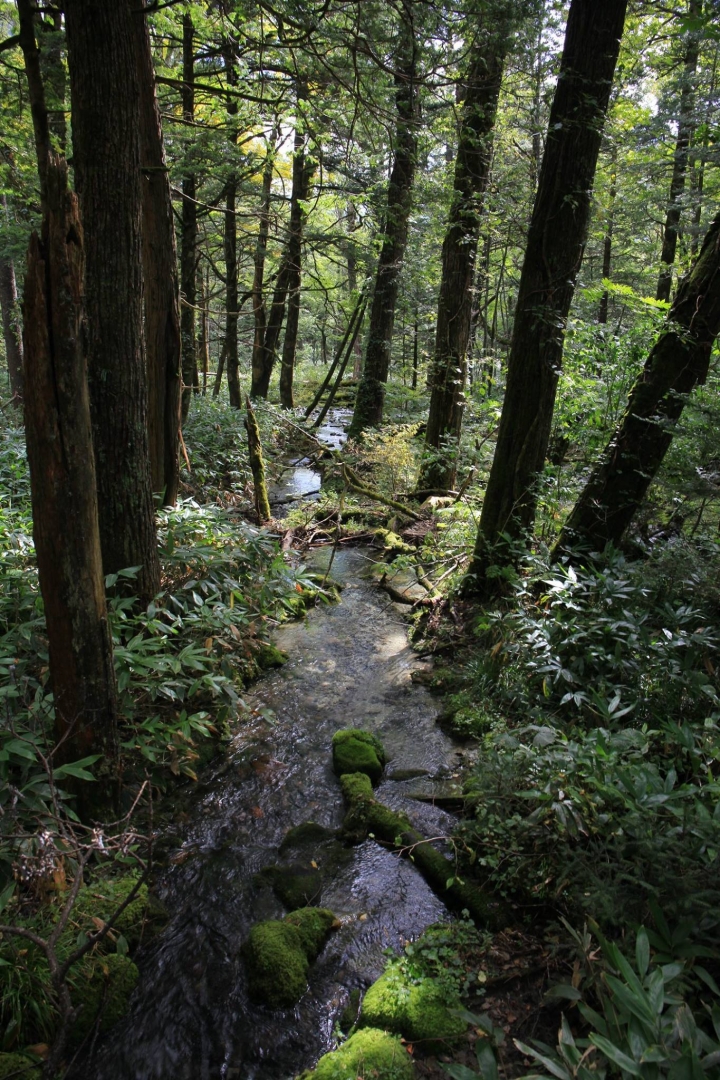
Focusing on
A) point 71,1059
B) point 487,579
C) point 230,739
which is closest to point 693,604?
point 487,579

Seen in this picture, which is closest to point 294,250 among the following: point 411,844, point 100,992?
point 411,844

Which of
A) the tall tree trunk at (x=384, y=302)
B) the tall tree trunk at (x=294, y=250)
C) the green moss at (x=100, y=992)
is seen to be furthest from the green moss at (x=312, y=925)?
the tall tree trunk at (x=384, y=302)

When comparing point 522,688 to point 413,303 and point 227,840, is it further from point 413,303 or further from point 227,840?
point 413,303

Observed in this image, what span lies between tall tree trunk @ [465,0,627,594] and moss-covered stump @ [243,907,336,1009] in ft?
12.4

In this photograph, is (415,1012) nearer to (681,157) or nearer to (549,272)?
(549,272)

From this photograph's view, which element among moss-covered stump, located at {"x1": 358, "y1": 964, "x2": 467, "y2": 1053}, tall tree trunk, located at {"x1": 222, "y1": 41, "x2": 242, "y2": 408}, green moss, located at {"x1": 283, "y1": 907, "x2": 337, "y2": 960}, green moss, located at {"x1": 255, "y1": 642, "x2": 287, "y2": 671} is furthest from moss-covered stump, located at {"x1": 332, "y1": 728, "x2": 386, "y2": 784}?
tall tree trunk, located at {"x1": 222, "y1": 41, "x2": 242, "y2": 408}

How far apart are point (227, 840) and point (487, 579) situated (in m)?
3.97

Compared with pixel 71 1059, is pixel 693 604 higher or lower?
higher

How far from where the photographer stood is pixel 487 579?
22.3ft

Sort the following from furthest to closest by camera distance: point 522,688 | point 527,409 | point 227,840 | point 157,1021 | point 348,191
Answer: point 348,191 < point 527,409 < point 522,688 < point 227,840 < point 157,1021

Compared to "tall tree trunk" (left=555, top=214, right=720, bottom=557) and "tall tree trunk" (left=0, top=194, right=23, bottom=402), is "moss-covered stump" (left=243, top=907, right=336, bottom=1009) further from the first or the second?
"tall tree trunk" (left=0, top=194, right=23, bottom=402)

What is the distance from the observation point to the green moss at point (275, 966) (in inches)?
123

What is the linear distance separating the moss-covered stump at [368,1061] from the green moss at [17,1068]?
3.96 feet

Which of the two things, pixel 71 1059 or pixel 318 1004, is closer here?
pixel 71 1059
